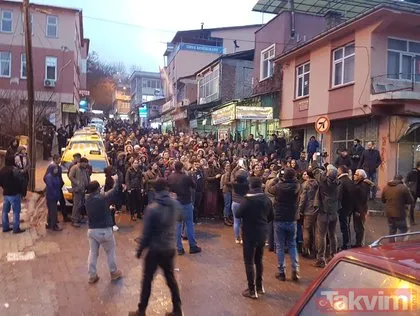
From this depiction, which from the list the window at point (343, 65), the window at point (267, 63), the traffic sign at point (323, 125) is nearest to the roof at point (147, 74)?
the window at point (267, 63)

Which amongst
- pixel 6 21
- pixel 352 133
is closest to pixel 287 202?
pixel 352 133

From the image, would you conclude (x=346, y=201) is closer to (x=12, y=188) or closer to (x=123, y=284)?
(x=123, y=284)

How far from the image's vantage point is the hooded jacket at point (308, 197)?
29.1 feet

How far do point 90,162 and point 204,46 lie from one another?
120 feet

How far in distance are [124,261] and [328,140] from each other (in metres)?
13.1

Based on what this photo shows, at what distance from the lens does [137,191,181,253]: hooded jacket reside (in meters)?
5.82

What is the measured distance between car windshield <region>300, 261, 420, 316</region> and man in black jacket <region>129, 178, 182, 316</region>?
10.7ft

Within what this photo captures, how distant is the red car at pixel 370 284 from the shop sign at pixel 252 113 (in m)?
17.7

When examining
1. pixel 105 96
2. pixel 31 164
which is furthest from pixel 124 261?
pixel 105 96

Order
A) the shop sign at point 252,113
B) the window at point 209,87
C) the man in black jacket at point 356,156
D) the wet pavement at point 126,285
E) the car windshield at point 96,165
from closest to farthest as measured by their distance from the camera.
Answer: the wet pavement at point 126,285, the car windshield at point 96,165, the man in black jacket at point 356,156, the shop sign at point 252,113, the window at point 209,87

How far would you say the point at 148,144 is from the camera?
2267 centimetres

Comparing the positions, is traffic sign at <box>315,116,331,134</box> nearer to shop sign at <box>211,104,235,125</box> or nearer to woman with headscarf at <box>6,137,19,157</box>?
shop sign at <box>211,104,235,125</box>

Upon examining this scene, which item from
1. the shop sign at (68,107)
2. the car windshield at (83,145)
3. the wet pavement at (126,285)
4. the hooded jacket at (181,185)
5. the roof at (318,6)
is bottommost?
the wet pavement at (126,285)

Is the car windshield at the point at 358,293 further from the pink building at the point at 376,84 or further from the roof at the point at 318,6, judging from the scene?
the roof at the point at 318,6
